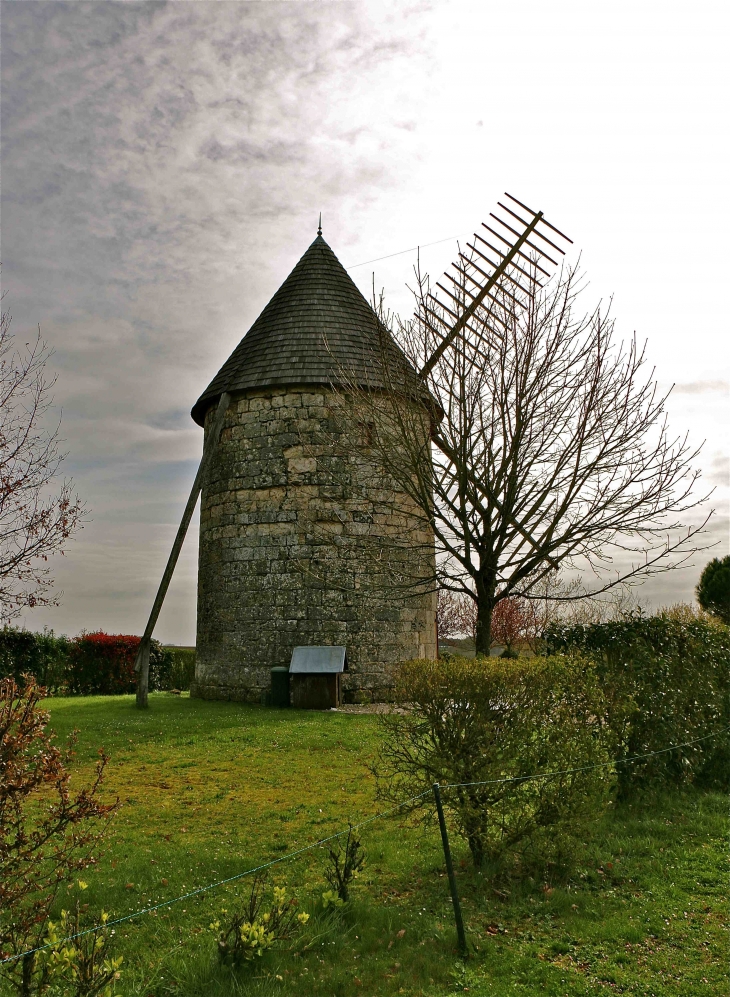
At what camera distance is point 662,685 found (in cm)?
770

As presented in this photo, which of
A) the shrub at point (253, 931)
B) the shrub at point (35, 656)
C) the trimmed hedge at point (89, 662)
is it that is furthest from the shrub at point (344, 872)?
the trimmed hedge at point (89, 662)

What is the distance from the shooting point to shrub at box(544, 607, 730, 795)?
735cm

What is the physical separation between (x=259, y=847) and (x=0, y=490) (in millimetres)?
6734

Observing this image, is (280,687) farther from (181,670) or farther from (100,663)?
(181,670)

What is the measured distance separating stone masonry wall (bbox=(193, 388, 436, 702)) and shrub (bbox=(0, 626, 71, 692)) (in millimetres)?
5300

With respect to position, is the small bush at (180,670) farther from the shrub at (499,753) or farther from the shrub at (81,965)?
the shrub at (81,965)

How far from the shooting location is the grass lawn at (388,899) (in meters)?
4.26

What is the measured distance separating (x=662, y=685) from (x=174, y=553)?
30.4ft

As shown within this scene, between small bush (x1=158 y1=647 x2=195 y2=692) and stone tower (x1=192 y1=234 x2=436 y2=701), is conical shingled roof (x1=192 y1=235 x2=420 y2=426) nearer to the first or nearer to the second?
stone tower (x1=192 y1=234 x2=436 y2=701)

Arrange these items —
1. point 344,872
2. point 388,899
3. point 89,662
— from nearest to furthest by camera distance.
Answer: point 344,872 < point 388,899 < point 89,662

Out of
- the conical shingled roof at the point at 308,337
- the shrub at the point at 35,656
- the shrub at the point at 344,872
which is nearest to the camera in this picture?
the shrub at the point at 344,872

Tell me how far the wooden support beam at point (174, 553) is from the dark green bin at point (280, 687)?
2.37m

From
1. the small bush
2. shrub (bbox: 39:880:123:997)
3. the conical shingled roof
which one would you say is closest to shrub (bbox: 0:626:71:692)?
the small bush

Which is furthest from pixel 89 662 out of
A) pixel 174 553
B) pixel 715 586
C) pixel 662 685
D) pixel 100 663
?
pixel 715 586
